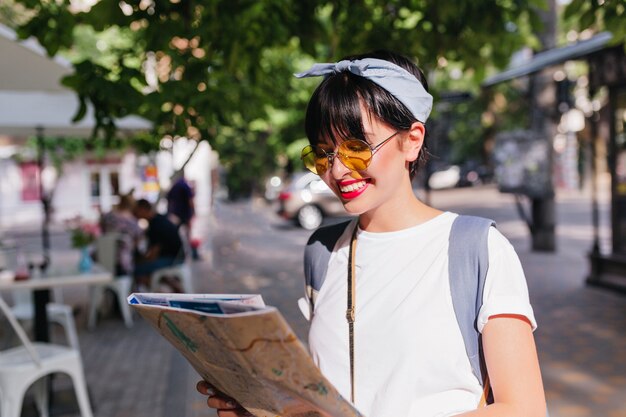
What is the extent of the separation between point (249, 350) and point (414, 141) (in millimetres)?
617

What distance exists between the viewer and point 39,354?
4434 mm

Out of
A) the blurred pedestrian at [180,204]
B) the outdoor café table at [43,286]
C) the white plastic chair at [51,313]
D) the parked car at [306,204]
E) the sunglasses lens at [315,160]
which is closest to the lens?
the sunglasses lens at [315,160]

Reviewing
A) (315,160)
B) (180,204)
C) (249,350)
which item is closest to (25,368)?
(315,160)

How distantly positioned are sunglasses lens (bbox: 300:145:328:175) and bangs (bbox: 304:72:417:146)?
1.6 inches

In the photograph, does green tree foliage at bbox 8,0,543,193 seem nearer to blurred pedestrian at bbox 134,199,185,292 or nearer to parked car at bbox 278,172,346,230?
blurred pedestrian at bbox 134,199,185,292

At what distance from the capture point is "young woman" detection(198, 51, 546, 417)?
1320 mm

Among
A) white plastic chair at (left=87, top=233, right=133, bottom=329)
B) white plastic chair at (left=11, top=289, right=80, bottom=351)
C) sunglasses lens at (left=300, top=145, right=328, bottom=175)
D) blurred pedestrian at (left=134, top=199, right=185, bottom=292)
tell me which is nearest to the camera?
sunglasses lens at (left=300, top=145, right=328, bottom=175)

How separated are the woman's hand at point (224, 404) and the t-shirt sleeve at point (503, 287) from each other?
0.51 meters

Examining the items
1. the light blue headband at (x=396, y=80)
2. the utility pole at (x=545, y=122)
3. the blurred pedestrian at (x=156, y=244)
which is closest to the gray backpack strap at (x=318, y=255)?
the light blue headband at (x=396, y=80)


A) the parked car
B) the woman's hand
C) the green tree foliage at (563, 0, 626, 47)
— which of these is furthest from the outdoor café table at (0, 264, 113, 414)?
the parked car

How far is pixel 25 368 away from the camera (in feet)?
13.7

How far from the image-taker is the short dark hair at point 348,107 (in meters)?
1.45

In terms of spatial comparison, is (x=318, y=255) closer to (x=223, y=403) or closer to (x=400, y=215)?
(x=400, y=215)

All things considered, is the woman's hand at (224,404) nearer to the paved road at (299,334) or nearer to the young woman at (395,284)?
the young woman at (395,284)
